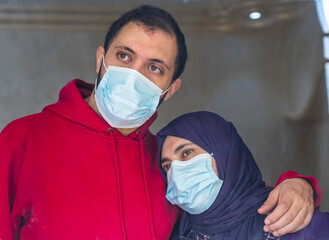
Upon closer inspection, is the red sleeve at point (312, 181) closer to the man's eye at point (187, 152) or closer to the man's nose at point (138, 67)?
the man's eye at point (187, 152)

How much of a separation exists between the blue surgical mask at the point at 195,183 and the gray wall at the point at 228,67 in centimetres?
19

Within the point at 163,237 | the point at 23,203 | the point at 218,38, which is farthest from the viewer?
the point at 218,38

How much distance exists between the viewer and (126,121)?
4.46 feet

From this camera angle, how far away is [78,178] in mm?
1300

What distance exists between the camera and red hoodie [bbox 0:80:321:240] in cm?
125

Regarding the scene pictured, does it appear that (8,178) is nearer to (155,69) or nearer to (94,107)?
(94,107)

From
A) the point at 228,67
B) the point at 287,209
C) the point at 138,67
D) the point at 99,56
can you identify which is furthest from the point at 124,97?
the point at 287,209

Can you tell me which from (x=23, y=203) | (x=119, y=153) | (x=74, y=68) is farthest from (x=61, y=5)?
(x=23, y=203)

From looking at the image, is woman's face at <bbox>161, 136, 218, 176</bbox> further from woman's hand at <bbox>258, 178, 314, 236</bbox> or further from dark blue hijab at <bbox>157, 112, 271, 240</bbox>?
woman's hand at <bbox>258, 178, 314, 236</bbox>

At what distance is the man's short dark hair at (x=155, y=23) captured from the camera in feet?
4.74

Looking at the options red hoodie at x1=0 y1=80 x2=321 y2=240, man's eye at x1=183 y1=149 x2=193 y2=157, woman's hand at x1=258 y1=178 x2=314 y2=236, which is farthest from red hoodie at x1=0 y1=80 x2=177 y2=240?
woman's hand at x1=258 y1=178 x2=314 y2=236

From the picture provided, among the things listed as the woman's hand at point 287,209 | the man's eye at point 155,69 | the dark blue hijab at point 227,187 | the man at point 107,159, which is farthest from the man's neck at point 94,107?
the woman's hand at point 287,209

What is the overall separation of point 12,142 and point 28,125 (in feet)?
0.27

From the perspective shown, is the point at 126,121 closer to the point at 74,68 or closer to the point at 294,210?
the point at 74,68
